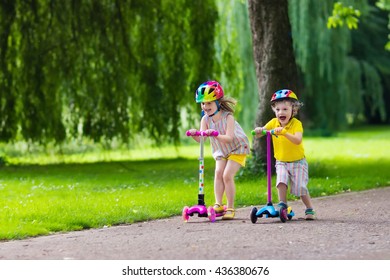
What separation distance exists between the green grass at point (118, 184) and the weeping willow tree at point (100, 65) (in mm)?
851

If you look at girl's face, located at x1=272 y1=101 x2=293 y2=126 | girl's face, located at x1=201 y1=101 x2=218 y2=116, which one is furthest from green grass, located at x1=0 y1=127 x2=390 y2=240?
girl's face, located at x1=272 y1=101 x2=293 y2=126

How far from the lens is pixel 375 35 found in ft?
113

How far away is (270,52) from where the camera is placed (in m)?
14.2

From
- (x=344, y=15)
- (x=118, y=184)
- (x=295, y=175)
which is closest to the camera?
(x=295, y=175)

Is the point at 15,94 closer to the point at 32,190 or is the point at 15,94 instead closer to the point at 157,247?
the point at 32,190

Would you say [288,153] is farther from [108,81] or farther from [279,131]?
[108,81]

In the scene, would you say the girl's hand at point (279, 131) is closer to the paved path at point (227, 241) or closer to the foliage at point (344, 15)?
the paved path at point (227, 241)

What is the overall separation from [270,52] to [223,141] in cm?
491

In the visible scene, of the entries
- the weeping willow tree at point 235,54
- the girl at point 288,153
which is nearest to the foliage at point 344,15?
the weeping willow tree at point 235,54

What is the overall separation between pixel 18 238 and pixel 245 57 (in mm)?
15883

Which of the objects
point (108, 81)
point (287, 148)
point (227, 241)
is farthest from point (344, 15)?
point (227, 241)

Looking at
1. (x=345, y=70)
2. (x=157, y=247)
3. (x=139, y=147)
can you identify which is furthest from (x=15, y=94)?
(x=345, y=70)

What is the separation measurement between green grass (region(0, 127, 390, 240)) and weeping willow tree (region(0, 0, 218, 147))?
2.79 feet

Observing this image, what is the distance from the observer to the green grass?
31.8ft
